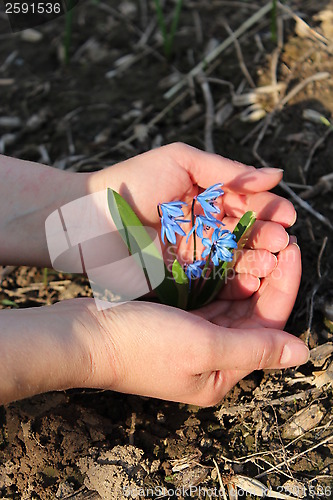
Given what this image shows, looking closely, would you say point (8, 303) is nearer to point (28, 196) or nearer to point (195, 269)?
point (28, 196)

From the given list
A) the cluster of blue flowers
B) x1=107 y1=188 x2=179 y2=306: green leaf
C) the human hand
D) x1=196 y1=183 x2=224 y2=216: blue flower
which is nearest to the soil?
the human hand

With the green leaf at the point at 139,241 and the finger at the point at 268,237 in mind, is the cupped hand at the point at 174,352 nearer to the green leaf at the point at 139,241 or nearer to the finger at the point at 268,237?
the finger at the point at 268,237

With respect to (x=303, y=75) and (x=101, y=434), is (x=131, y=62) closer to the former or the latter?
(x=303, y=75)

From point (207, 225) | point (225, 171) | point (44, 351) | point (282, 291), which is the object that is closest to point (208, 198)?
point (207, 225)

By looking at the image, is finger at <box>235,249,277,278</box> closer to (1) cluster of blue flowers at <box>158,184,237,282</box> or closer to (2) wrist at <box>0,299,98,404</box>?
(1) cluster of blue flowers at <box>158,184,237,282</box>

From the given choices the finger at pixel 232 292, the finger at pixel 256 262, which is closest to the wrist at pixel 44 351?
the finger at pixel 232 292
